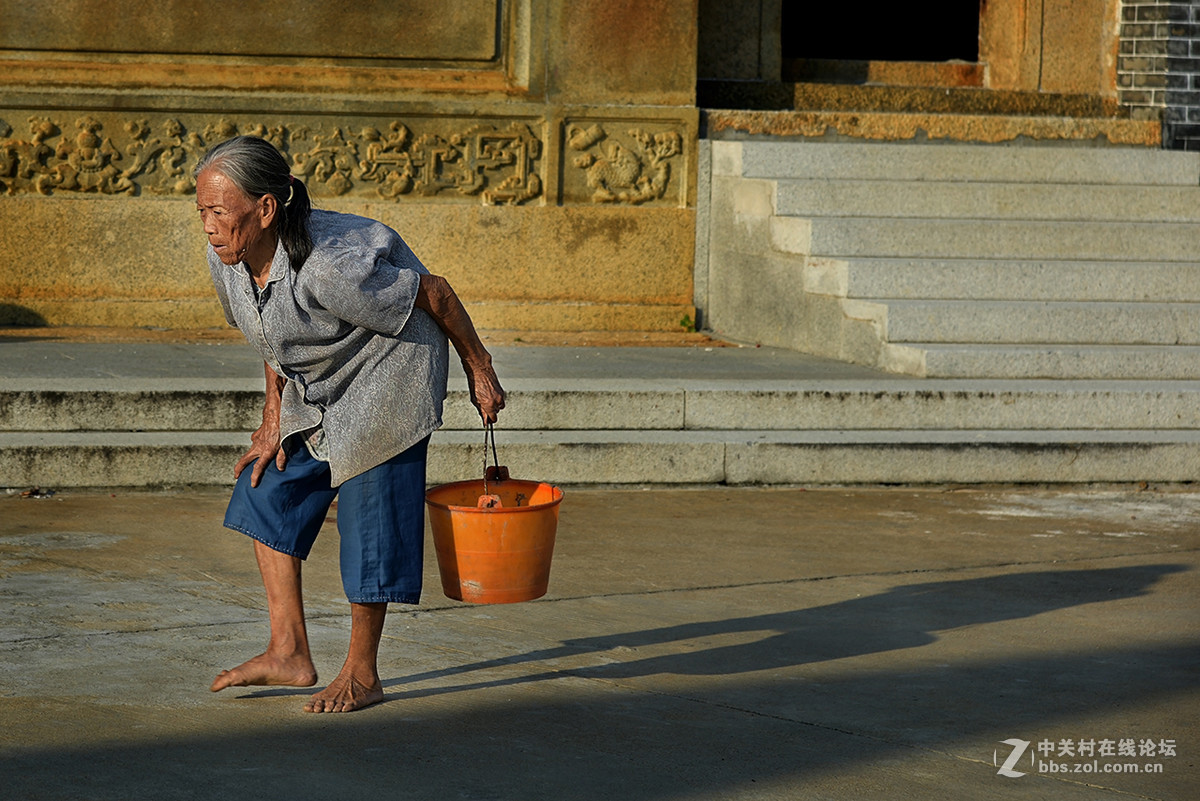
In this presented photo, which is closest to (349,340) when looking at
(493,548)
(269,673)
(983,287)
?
(493,548)

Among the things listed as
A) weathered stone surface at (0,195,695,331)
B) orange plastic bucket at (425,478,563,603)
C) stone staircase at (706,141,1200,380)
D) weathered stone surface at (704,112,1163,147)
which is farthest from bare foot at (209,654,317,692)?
weathered stone surface at (704,112,1163,147)

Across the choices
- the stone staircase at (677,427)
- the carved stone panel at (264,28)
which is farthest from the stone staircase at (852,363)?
the carved stone panel at (264,28)

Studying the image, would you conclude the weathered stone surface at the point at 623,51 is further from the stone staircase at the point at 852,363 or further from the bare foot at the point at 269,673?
the bare foot at the point at 269,673

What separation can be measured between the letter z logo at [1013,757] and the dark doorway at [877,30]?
1333cm

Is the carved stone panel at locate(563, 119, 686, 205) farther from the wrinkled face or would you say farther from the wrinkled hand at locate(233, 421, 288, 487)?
the wrinkled face

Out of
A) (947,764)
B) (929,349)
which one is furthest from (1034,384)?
(947,764)

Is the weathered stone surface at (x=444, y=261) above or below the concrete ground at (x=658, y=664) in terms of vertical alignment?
above

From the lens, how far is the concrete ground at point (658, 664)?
3869mm

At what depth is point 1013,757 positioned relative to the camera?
13.3 ft

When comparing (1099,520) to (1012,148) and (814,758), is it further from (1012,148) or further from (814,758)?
(1012,148)

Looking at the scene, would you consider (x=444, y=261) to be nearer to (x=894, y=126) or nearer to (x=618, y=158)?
A: (x=618, y=158)

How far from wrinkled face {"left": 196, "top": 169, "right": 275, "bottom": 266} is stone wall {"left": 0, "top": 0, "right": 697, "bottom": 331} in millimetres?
6501

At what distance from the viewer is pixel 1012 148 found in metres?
10.9

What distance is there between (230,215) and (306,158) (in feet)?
21.7
